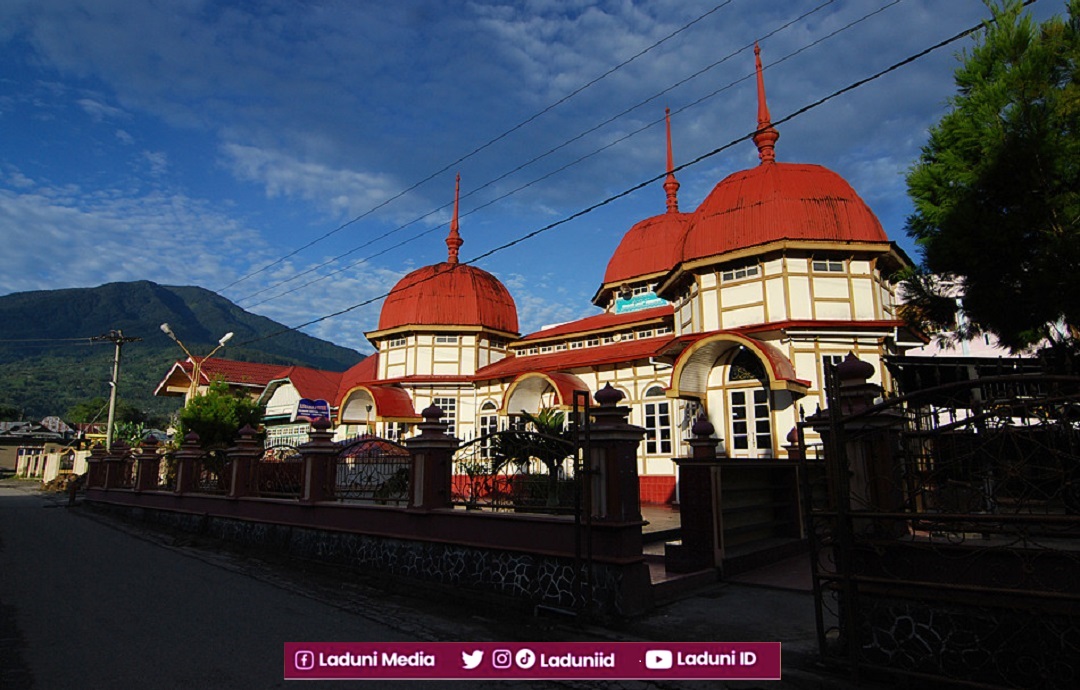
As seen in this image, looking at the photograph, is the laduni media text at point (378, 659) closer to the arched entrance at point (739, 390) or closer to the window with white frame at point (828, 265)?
the arched entrance at point (739, 390)

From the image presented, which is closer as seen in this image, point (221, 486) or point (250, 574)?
point (250, 574)

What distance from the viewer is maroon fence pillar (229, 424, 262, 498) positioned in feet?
45.5

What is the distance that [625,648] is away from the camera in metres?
5.80

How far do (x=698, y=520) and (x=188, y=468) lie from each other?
47.2 ft

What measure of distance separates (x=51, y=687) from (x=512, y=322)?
2468 centimetres

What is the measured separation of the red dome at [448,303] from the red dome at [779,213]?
35.8 feet

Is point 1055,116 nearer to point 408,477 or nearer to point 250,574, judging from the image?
point 408,477

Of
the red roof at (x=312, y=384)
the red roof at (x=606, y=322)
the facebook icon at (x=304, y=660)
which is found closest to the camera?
the facebook icon at (x=304, y=660)

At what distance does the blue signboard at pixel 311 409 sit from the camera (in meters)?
31.8

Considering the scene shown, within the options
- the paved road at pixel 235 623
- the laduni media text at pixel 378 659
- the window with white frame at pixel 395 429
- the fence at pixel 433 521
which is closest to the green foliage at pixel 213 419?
the window with white frame at pixel 395 429

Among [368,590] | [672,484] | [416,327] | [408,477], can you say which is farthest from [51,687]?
[416,327]

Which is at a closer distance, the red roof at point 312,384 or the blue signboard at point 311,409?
the blue signboard at point 311,409

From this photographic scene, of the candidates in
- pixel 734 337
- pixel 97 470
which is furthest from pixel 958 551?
pixel 97 470

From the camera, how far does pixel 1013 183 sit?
9094 millimetres
